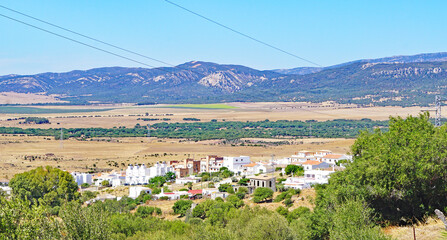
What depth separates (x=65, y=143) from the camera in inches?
4099

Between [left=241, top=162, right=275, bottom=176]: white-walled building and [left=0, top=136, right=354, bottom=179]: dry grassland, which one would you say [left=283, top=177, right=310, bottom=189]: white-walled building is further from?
[left=0, top=136, right=354, bottom=179]: dry grassland

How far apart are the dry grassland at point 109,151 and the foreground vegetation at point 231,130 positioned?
13634 mm

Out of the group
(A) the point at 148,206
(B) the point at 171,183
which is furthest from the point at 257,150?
(A) the point at 148,206

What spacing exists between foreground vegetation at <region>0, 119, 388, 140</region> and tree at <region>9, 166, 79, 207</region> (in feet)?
239

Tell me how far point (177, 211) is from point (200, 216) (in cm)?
327

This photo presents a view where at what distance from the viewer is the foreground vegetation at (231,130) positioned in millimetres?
123688

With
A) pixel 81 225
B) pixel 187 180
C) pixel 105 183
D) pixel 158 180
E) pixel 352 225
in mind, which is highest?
pixel 81 225

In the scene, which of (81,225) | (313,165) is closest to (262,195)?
(313,165)

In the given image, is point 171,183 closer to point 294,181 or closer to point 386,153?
point 294,181

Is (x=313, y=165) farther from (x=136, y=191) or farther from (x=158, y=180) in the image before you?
(x=136, y=191)

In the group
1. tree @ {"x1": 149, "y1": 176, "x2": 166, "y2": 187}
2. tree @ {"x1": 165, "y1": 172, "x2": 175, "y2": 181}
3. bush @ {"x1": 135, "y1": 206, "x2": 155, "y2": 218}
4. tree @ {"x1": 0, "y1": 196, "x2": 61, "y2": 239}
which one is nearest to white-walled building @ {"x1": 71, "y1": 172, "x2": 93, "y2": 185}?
tree @ {"x1": 149, "y1": 176, "x2": 166, "y2": 187}

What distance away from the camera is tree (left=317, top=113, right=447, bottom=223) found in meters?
21.0

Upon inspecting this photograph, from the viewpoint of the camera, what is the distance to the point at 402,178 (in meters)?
20.8

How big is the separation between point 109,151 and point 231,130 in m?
50.8
